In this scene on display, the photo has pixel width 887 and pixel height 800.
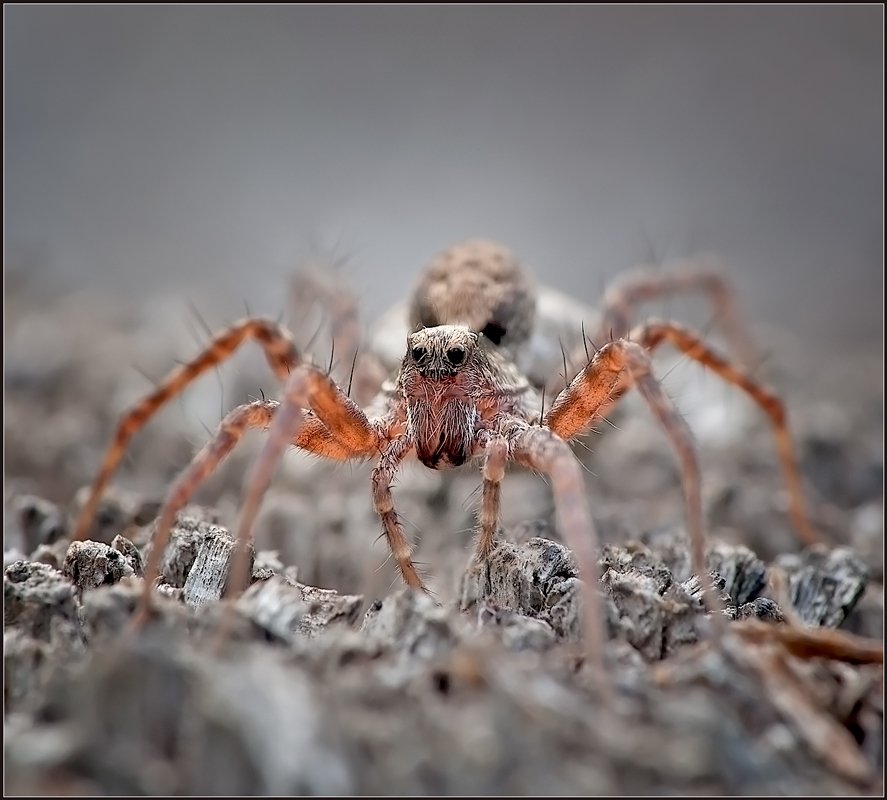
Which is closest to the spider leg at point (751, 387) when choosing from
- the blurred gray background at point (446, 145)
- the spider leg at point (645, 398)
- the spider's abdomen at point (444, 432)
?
the spider leg at point (645, 398)

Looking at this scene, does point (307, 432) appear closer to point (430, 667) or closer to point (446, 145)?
point (430, 667)

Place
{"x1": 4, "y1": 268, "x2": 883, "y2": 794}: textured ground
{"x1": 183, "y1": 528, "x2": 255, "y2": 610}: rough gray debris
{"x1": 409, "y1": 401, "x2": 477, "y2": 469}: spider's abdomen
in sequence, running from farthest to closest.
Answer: {"x1": 409, "y1": 401, "x2": 477, "y2": 469}: spider's abdomen → {"x1": 183, "y1": 528, "x2": 255, "y2": 610}: rough gray debris → {"x1": 4, "y1": 268, "x2": 883, "y2": 794}: textured ground

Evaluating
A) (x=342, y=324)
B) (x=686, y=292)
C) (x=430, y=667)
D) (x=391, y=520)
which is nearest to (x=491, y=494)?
(x=391, y=520)

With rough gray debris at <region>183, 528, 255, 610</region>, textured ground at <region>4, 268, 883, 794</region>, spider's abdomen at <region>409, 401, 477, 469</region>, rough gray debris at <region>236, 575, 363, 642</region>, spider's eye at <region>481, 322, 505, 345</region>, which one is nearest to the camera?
textured ground at <region>4, 268, 883, 794</region>

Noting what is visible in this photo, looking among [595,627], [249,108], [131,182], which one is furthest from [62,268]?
[595,627]

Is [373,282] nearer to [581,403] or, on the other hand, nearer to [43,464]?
[43,464]

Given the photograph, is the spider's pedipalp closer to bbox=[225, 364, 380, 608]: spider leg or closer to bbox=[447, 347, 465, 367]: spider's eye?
bbox=[225, 364, 380, 608]: spider leg

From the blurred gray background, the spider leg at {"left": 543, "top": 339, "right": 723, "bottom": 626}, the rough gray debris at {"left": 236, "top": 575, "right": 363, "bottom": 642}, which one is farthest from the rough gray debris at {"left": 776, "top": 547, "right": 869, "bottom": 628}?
the blurred gray background
